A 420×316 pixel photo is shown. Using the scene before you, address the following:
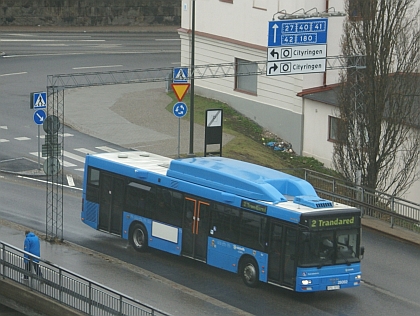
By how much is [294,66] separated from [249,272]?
11.0m

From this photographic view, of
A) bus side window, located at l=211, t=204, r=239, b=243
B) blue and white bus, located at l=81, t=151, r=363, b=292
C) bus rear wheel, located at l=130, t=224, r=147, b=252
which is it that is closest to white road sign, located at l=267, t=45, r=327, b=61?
blue and white bus, located at l=81, t=151, r=363, b=292

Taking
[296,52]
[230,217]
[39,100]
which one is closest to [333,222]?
[230,217]

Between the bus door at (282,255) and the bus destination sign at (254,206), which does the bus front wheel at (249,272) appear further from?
the bus destination sign at (254,206)

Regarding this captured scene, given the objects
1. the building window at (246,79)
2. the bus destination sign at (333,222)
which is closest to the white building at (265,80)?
the building window at (246,79)

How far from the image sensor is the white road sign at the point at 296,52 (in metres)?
32.7

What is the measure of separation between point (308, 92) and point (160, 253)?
17850mm

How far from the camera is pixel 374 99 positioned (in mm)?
34156

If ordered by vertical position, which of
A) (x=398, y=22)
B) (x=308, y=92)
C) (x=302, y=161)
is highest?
(x=398, y=22)

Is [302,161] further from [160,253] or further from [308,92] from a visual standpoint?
[160,253]

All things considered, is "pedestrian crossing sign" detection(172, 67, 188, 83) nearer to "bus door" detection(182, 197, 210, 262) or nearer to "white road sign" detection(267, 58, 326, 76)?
"white road sign" detection(267, 58, 326, 76)

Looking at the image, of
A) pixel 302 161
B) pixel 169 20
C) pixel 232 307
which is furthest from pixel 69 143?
pixel 169 20

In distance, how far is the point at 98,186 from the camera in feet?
90.3

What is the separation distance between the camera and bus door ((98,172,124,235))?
26984 millimetres

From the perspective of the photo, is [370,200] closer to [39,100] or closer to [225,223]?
[225,223]
